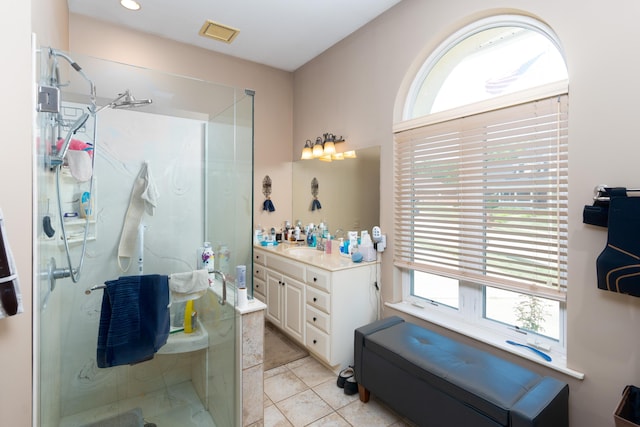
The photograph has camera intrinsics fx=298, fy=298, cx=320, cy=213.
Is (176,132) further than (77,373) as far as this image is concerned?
Yes

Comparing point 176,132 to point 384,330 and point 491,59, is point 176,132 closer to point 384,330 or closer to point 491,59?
point 384,330

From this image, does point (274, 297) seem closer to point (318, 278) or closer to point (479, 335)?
point (318, 278)

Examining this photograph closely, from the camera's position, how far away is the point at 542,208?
171 cm

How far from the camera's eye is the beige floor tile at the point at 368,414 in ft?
6.18

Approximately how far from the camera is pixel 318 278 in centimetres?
242

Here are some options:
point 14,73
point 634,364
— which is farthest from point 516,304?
Result: point 14,73

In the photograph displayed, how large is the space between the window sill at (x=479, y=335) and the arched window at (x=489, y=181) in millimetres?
49

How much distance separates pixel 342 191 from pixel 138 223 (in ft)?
6.54

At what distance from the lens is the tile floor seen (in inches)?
74.2

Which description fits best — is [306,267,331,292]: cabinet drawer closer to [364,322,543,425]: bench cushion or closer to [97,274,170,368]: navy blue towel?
[364,322,543,425]: bench cushion

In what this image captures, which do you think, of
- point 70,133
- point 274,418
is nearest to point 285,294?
point 274,418

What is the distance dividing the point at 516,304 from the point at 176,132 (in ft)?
7.76

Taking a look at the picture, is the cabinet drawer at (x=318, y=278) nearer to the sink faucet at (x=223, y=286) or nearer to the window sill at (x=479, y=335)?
the window sill at (x=479, y=335)

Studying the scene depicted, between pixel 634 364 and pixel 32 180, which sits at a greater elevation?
pixel 32 180
